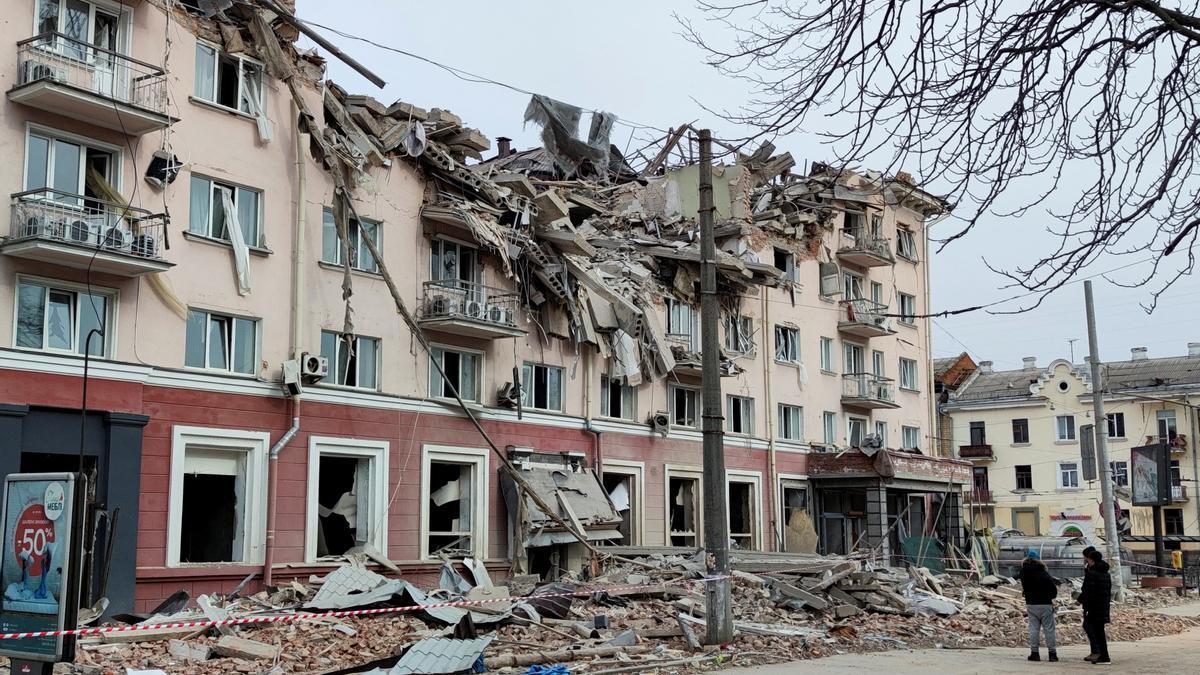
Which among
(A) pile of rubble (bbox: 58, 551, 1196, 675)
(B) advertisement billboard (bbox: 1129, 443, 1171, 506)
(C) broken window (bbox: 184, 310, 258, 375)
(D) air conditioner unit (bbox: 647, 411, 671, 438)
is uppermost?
(C) broken window (bbox: 184, 310, 258, 375)

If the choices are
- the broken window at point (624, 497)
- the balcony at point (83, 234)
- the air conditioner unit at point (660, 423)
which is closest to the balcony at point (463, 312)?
the broken window at point (624, 497)

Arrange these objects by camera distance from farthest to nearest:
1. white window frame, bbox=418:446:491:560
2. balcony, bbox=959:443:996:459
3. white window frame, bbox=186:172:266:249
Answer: balcony, bbox=959:443:996:459
white window frame, bbox=418:446:491:560
white window frame, bbox=186:172:266:249

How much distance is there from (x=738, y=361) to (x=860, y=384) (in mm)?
7558

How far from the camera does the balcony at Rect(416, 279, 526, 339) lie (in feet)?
87.1

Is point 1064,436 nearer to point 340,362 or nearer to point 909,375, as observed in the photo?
point 909,375

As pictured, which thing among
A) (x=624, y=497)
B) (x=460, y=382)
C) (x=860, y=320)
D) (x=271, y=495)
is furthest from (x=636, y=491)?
(x=860, y=320)

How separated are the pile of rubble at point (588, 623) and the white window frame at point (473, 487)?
1.33m

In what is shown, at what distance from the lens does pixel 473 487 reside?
91.7 feet

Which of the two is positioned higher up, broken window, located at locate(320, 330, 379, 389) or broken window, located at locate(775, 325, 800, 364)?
broken window, located at locate(775, 325, 800, 364)

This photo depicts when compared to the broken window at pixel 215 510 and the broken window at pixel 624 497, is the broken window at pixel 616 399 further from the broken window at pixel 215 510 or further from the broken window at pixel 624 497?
the broken window at pixel 215 510

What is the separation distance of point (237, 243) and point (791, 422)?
22.1 metres

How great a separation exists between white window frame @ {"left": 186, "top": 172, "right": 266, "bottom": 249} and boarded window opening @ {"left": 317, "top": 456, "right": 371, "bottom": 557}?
5.09 m

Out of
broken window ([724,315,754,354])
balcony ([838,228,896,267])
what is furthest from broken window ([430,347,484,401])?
balcony ([838,228,896,267])

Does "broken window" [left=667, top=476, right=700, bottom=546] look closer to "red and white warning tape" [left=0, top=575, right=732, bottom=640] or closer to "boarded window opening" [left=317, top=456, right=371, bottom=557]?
"boarded window opening" [left=317, top=456, right=371, bottom=557]
